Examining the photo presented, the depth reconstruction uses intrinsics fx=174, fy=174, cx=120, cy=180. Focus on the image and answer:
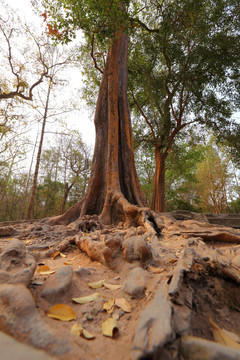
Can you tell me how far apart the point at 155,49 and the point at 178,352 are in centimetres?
934

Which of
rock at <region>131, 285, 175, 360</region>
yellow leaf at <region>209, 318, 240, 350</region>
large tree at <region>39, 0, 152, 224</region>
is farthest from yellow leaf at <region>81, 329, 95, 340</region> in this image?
large tree at <region>39, 0, 152, 224</region>

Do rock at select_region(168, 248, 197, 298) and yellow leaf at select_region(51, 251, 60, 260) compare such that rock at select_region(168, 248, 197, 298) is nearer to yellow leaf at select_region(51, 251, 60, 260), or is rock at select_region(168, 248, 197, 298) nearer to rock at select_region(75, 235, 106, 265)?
rock at select_region(75, 235, 106, 265)

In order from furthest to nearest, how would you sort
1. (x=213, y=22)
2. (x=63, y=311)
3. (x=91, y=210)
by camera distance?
1. (x=213, y=22)
2. (x=91, y=210)
3. (x=63, y=311)

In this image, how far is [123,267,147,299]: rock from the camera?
3.38ft

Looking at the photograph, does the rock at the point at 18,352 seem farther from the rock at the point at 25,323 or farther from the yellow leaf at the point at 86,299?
the yellow leaf at the point at 86,299

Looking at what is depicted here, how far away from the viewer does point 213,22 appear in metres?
6.12

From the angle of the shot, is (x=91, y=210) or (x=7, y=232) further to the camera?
(x=91, y=210)

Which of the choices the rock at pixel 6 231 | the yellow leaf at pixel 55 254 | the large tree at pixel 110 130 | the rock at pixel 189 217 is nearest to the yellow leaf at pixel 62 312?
the yellow leaf at pixel 55 254

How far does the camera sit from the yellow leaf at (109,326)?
75cm

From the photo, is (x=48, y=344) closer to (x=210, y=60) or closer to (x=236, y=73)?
(x=210, y=60)

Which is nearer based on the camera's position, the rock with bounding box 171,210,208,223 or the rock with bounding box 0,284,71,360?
the rock with bounding box 0,284,71,360

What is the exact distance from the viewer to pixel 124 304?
3.15 ft

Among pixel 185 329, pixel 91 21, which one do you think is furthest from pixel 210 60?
pixel 185 329

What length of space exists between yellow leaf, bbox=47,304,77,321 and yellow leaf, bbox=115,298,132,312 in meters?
0.24
